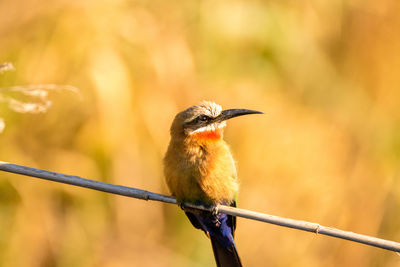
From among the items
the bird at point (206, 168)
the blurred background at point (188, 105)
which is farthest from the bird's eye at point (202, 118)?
the blurred background at point (188, 105)

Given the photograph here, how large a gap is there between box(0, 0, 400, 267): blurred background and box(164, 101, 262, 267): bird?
2.71 ft

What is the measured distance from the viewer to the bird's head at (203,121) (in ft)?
12.3

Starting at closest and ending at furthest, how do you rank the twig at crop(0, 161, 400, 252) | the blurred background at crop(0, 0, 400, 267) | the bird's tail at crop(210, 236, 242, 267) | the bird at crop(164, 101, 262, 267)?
the twig at crop(0, 161, 400, 252), the bird at crop(164, 101, 262, 267), the bird's tail at crop(210, 236, 242, 267), the blurred background at crop(0, 0, 400, 267)

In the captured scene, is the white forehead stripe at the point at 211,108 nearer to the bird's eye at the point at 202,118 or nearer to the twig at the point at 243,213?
the bird's eye at the point at 202,118

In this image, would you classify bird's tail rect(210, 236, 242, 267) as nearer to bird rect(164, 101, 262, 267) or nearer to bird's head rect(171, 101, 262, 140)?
bird rect(164, 101, 262, 267)

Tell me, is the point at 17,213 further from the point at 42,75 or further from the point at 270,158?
the point at 270,158

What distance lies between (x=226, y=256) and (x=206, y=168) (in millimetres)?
659

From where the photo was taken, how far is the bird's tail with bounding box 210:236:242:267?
3.84m

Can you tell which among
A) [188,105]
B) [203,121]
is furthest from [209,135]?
[188,105]

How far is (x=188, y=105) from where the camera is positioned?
4824mm

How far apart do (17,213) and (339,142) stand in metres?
2.70

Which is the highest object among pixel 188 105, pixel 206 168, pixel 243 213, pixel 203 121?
pixel 188 105

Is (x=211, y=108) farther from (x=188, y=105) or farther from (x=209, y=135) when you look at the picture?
(x=188, y=105)

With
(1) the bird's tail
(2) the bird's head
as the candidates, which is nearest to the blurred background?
(1) the bird's tail
